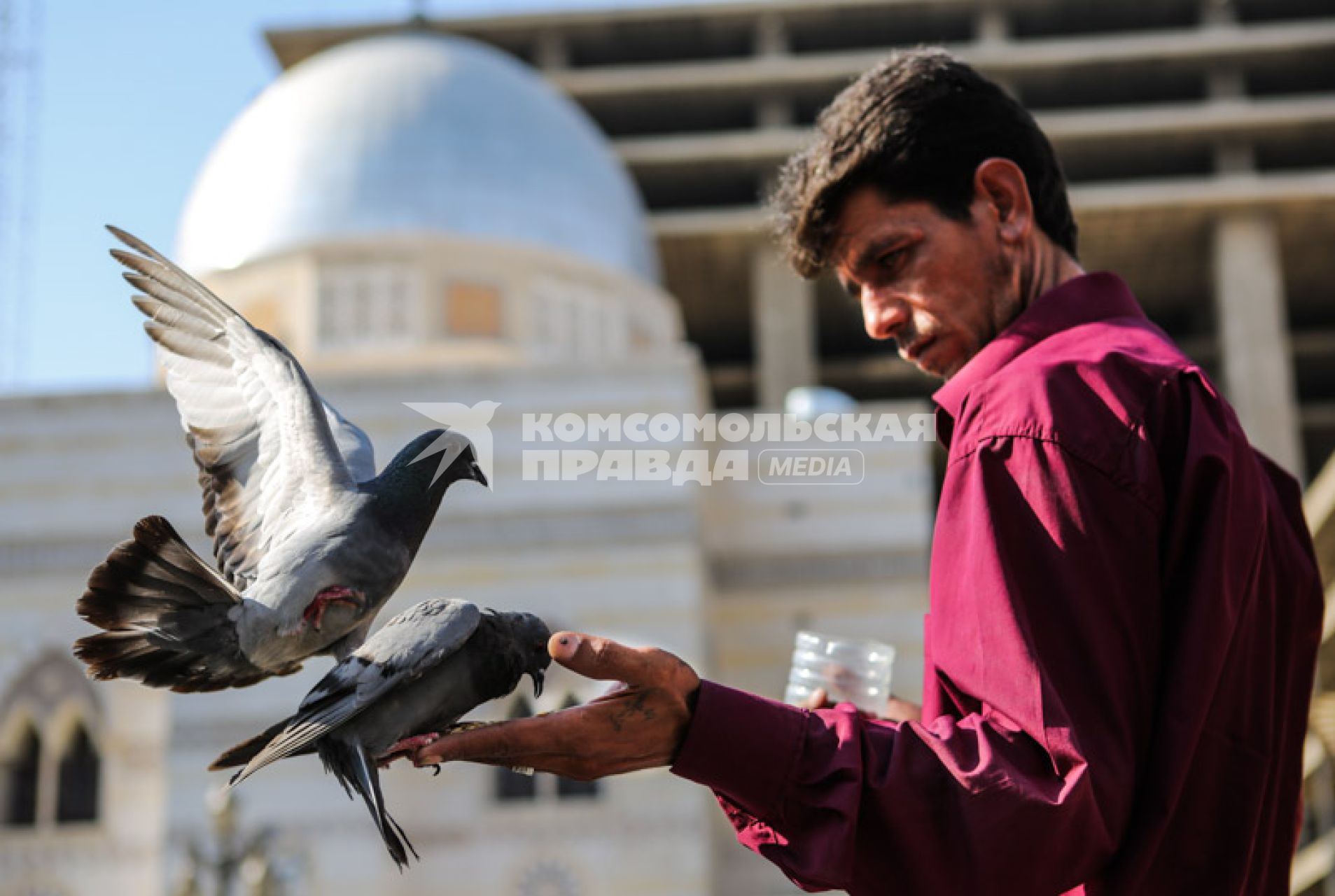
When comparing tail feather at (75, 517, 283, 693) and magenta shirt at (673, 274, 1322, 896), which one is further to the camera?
tail feather at (75, 517, 283, 693)

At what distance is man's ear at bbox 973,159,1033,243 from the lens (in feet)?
6.99

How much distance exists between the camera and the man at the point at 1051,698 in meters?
1.68

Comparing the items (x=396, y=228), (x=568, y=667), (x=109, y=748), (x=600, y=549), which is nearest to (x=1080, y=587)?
(x=568, y=667)

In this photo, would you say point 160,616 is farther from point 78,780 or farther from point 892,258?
point 78,780

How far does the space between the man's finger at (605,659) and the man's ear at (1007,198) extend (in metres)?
0.76

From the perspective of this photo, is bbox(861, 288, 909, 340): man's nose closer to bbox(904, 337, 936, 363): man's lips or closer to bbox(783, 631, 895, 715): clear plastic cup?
bbox(904, 337, 936, 363): man's lips

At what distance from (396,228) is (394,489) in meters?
15.4

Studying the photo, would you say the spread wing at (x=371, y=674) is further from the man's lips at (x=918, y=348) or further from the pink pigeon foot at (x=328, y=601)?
the man's lips at (x=918, y=348)

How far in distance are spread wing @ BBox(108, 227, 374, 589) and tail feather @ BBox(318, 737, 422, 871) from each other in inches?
14.3

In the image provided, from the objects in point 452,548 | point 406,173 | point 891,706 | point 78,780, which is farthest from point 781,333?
point 891,706

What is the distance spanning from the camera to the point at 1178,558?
1.80m

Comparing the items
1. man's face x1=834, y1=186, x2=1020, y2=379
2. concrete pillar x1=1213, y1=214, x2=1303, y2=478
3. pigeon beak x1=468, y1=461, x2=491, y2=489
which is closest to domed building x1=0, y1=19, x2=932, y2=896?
man's face x1=834, y1=186, x2=1020, y2=379

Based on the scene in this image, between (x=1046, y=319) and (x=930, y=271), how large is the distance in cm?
18

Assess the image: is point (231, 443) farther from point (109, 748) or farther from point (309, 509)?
point (109, 748)
